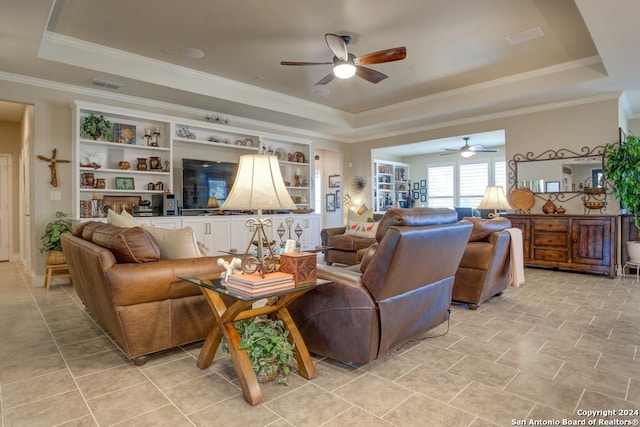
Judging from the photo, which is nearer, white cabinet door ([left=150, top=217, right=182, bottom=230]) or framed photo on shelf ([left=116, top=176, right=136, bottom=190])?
white cabinet door ([left=150, top=217, right=182, bottom=230])

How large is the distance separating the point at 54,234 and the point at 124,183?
1158 millimetres

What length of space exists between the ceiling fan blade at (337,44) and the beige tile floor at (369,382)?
9.14ft

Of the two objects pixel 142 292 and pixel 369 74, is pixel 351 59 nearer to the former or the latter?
pixel 369 74

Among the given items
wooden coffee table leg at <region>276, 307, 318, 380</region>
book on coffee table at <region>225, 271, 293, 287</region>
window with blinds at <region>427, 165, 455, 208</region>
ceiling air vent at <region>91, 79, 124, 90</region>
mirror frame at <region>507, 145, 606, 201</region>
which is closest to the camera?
book on coffee table at <region>225, 271, 293, 287</region>

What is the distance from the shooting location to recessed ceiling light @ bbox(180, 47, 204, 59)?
434cm

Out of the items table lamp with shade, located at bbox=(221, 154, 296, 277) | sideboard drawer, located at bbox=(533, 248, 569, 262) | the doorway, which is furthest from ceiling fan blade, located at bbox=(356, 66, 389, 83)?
the doorway

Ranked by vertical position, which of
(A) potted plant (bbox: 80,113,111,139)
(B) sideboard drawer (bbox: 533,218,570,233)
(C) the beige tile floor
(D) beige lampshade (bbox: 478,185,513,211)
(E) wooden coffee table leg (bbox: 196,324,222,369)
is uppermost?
(A) potted plant (bbox: 80,113,111,139)

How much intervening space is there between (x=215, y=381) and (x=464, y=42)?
4397mm

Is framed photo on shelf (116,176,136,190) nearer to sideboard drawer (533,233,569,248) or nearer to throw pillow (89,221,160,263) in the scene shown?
throw pillow (89,221,160,263)

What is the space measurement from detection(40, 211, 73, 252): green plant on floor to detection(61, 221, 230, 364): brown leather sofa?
7.75 feet

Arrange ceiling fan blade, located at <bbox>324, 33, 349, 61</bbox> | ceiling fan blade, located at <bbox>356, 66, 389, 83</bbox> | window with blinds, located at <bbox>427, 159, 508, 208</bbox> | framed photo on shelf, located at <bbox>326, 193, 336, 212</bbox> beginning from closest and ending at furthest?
ceiling fan blade, located at <bbox>324, 33, 349, 61</bbox> < ceiling fan blade, located at <bbox>356, 66, 389, 83</bbox> < framed photo on shelf, located at <bbox>326, 193, 336, 212</bbox> < window with blinds, located at <bbox>427, 159, 508, 208</bbox>

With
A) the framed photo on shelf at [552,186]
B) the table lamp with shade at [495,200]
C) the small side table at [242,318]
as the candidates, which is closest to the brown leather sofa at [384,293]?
the small side table at [242,318]

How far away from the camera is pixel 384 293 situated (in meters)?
2.08

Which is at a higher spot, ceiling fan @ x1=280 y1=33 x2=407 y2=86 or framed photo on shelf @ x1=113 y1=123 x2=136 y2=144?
ceiling fan @ x1=280 y1=33 x2=407 y2=86
